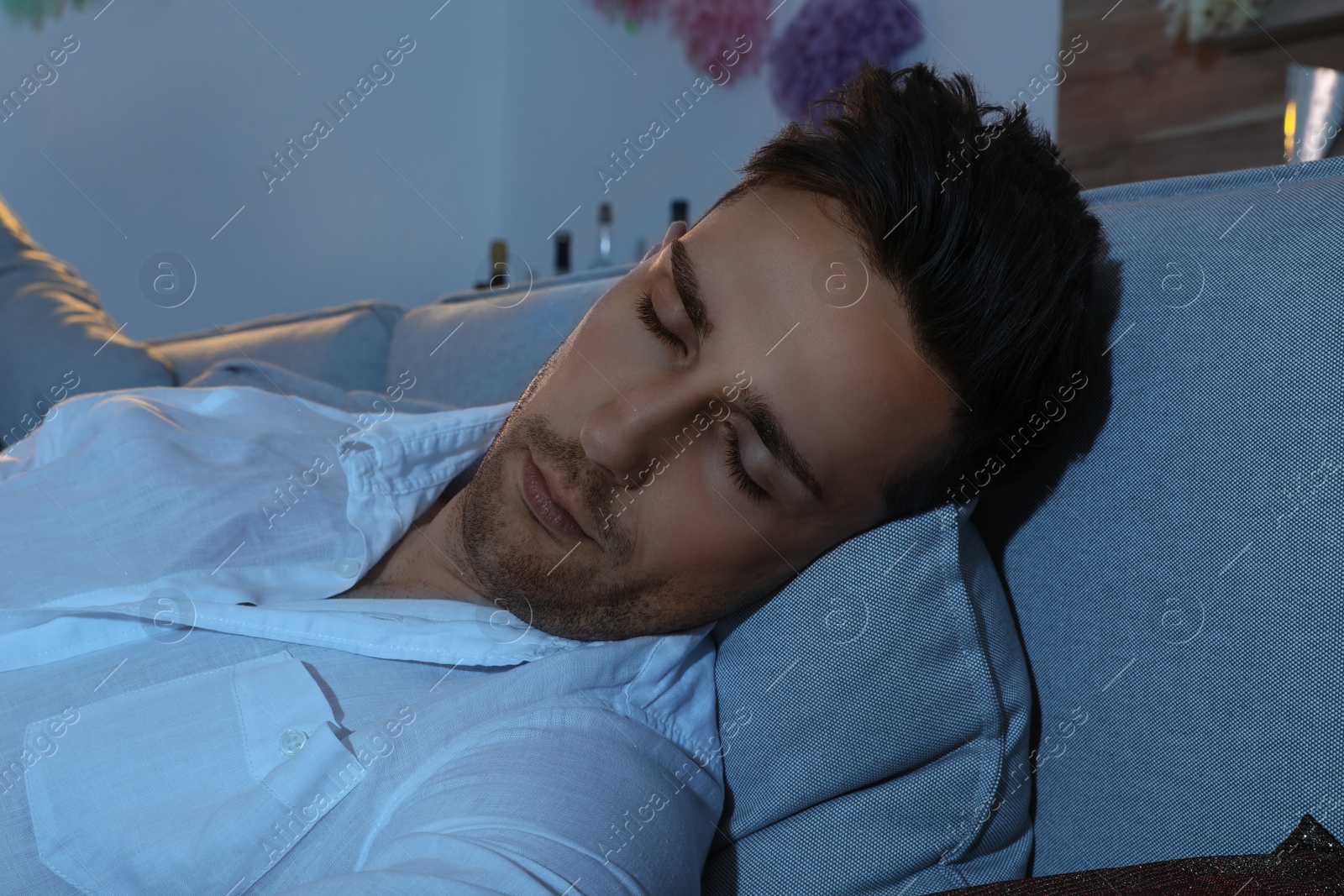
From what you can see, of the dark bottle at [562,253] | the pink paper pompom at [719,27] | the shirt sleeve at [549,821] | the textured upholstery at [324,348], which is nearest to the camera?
the shirt sleeve at [549,821]

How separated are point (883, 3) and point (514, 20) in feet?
6.61

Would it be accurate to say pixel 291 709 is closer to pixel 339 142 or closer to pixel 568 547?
pixel 568 547

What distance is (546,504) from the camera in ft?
3.31

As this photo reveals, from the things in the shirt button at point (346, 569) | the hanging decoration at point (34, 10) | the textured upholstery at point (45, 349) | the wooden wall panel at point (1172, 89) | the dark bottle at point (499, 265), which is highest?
the hanging decoration at point (34, 10)

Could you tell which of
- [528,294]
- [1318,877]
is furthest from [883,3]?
[1318,877]

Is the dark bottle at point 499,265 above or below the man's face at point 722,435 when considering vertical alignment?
below

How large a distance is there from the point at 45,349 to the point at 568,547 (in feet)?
3.77

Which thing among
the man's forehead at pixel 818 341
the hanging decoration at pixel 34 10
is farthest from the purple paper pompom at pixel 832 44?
the hanging decoration at pixel 34 10

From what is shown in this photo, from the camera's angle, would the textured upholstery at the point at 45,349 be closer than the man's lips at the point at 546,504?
No

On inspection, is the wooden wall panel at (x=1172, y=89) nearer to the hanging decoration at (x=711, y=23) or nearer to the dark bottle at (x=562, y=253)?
the hanging decoration at (x=711, y=23)

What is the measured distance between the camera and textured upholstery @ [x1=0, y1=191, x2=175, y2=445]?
1597 millimetres

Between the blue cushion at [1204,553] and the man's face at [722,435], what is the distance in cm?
19

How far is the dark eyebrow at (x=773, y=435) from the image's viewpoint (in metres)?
0.92

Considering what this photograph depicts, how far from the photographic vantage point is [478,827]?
2.27 ft
